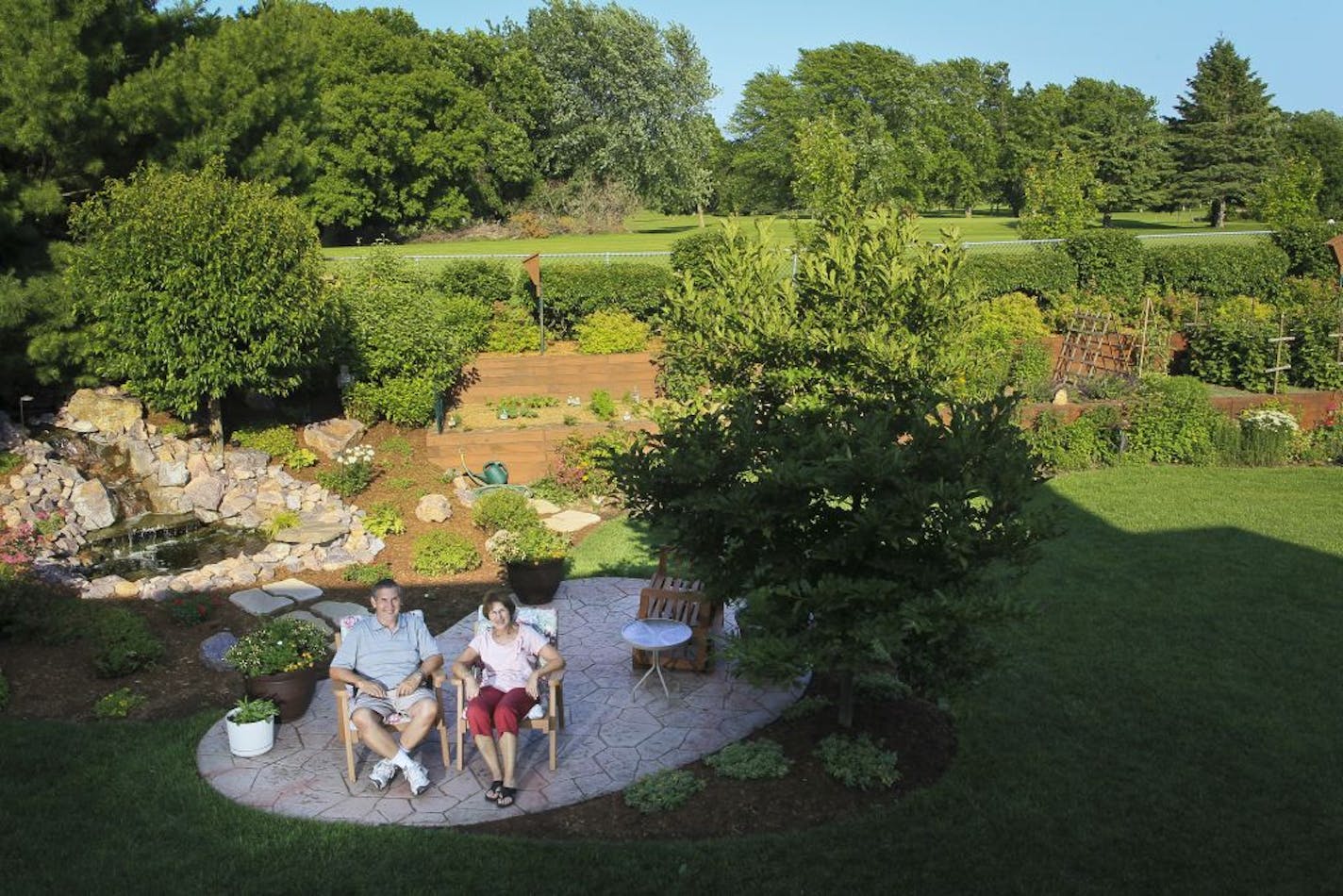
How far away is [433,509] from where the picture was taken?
1141 centimetres

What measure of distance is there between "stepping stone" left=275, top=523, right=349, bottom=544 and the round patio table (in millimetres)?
4456

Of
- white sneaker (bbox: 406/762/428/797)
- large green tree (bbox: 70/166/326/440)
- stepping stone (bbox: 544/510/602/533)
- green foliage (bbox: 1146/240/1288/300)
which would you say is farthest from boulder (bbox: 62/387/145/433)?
green foliage (bbox: 1146/240/1288/300)

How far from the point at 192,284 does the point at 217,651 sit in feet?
16.5

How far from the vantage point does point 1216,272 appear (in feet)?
60.8

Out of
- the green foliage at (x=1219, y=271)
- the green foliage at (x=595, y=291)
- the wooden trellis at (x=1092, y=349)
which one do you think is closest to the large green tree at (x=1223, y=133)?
the green foliage at (x=1219, y=271)

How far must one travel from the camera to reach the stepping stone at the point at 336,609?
29.0 ft

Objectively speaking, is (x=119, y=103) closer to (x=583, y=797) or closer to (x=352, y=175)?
(x=583, y=797)

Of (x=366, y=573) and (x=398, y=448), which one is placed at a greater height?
(x=398, y=448)

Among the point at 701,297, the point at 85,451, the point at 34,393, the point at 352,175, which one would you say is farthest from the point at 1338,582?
the point at 352,175

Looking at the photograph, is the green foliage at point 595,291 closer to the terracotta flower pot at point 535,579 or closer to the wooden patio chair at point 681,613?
the terracotta flower pot at point 535,579

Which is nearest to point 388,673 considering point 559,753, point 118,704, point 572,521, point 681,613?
point 559,753

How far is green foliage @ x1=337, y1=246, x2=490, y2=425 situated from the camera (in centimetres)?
1334

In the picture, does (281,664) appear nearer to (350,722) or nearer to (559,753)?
(350,722)

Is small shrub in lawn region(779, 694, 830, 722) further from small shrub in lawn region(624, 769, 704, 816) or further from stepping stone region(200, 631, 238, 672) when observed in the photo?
stepping stone region(200, 631, 238, 672)
